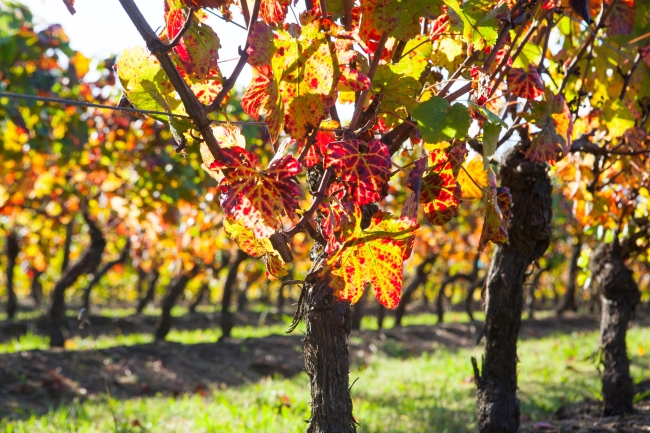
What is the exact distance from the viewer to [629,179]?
3.67m

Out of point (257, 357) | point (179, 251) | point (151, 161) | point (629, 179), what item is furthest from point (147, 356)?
point (629, 179)

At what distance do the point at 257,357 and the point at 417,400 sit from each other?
3614 mm

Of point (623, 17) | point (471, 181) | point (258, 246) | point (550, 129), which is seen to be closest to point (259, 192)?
point (258, 246)

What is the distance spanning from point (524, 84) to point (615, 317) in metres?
3.01

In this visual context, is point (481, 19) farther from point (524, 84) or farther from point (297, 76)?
point (524, 84)

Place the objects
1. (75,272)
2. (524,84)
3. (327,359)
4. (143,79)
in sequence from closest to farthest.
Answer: (143,79) → (327,359) → (524,84) → (75,272)

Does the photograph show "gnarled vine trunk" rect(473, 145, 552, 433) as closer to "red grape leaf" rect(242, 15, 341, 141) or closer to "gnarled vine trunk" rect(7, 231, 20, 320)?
"red grape leaf" rect(242, 15, 341, 141)

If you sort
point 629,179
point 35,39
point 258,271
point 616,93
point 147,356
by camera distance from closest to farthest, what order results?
point 616,93 → point 629,179 → point 35,39 → point 147,356 → point 258,271

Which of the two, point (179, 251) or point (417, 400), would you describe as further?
point (179, 251)

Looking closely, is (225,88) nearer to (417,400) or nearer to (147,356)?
(417,400)

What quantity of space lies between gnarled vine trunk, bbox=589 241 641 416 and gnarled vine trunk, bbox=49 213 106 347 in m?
5.99

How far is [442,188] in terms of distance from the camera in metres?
1.52

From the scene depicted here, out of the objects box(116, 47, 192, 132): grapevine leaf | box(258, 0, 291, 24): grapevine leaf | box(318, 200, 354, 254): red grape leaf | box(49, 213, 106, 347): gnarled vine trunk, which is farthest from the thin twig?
box(49, 213, 106, 347): gnarled vine trunk

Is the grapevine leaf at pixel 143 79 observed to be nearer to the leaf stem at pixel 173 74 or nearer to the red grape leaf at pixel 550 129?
the leaf stem at pixel 173 74
